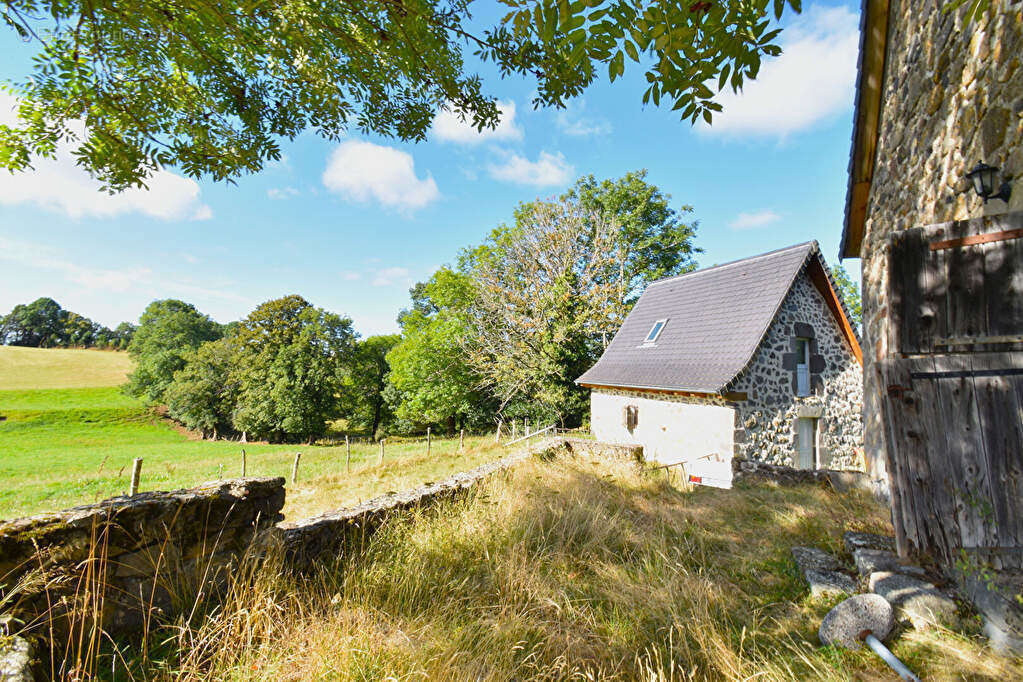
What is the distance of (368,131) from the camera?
3.17 metres

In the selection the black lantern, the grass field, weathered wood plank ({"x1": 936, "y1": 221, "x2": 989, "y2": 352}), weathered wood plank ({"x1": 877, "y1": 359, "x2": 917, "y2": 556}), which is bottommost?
the grass field

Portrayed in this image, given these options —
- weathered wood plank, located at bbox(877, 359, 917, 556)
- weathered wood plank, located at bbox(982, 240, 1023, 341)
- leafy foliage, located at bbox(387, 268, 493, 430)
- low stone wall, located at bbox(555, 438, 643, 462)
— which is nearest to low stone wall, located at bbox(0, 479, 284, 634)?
weathered wood plank, located at bbox(877, 359, 917, 556)

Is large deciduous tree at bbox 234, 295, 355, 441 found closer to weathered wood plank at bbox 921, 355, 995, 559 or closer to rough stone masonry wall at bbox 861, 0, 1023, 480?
rough stone masonry wall at bbox 861, 0, 1023, 480

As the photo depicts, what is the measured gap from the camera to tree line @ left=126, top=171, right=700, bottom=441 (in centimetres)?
1922

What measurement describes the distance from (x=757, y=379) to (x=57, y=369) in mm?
52551

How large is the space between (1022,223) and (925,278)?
40 cm

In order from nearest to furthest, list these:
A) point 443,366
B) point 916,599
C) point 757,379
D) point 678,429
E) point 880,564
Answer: point 916,599
point 880,564
point 757,379
point 678,429
point 443,366

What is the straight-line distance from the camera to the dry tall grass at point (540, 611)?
2252 millimetres

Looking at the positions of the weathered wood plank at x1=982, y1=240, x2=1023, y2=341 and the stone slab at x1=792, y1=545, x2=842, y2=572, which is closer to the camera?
the weathered wood plank at x1=982, y1=240, x2=1023, y2=341

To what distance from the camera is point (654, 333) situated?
13.9m

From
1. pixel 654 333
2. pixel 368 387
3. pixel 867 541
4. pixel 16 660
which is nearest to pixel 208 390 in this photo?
pixel 368 387

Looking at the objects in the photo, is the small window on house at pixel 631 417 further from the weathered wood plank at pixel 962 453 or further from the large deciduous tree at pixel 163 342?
the large deciduous tree at pixel 163 342

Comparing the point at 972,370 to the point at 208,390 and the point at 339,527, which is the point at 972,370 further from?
the point at 208,390

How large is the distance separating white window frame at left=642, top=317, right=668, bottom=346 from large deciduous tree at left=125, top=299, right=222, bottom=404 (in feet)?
110
